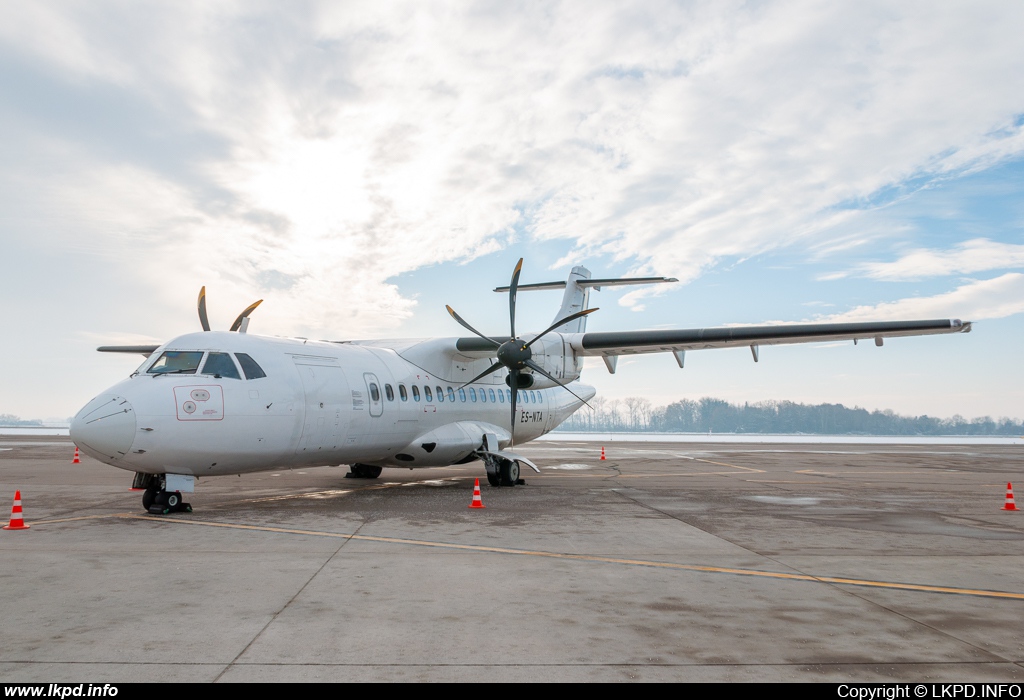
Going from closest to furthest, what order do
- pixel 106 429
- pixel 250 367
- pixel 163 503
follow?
pixel 106 429 → pixel 163 503 → pixel 250 367

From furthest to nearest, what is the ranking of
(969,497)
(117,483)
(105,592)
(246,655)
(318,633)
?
(117,483)
(969,497)
(105,592)
(318,633)
(246,655)

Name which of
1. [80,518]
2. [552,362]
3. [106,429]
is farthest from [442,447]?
[106,429]

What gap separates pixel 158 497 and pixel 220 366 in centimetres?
235

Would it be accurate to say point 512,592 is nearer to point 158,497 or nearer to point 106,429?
point 106,429

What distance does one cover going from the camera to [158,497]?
11.3 m

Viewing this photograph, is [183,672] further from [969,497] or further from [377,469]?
[969,497]

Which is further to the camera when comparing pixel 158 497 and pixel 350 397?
pixel 350 397

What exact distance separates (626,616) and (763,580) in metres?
2.07

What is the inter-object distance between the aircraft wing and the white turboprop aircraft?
0.04 m

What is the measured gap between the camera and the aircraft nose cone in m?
10.1

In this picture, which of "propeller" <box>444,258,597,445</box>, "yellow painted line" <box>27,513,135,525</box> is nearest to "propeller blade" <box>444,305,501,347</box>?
"propeller" <box>444,258,597,445</box>

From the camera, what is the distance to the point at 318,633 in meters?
5.05
